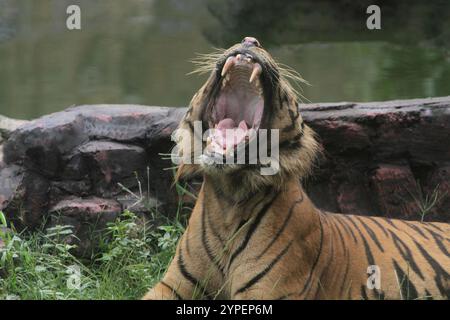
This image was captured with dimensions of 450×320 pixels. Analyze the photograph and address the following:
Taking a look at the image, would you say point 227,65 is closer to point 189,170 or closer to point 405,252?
point 189,170

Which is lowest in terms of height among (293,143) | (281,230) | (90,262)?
(90,262)

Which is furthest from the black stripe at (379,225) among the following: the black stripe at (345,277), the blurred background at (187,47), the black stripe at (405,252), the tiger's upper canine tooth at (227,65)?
the blurred background at (187,47)

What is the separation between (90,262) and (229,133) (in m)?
1.60

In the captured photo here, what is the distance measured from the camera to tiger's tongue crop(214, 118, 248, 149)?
3.73 m

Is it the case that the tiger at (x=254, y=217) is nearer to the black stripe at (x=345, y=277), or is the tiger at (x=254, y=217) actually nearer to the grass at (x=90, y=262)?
the black stripe at (x=345, y=277)

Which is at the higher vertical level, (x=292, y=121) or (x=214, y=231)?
(x=292, y=121)

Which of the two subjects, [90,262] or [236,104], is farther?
[90,262]

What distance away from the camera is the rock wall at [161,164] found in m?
4.91

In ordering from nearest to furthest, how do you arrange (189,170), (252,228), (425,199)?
(252,228)
(189,170)
(425,199)

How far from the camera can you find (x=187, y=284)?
385cm

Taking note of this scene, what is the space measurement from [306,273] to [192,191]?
151 centimetres

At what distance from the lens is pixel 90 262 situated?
4992 millimetres

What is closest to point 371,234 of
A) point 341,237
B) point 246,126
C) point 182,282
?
point 341,237

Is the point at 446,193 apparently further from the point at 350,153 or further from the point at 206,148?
the point at 206,148
